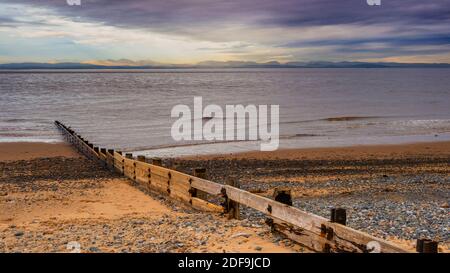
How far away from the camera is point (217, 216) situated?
10398 mm

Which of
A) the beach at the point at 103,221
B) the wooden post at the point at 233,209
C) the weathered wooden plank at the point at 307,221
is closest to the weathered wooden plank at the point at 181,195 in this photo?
the beach at the point at 103,221

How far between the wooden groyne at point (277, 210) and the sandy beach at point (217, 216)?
10.9 inches

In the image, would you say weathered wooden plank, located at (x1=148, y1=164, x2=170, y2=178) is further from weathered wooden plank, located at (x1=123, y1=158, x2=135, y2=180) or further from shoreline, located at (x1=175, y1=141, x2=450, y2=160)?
shoreline, located at (x1=175, y1=141, x2=450, y2=160)

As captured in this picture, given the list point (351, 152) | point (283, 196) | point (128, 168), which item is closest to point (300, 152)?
point (351, 152)

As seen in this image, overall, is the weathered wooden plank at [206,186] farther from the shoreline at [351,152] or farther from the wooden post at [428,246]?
the shoreline at [351,152]

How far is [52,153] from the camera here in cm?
2461

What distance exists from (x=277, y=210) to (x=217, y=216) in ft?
7.72

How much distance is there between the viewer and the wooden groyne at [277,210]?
6426 millimetres

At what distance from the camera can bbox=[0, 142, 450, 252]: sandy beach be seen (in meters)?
8.57

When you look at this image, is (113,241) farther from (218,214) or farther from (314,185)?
(314,185)

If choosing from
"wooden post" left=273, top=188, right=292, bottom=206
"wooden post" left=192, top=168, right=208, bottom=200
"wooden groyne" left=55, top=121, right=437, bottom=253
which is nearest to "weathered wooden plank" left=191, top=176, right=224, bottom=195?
"wooden groyne" left=55, top=121, right=437, bottom=253
